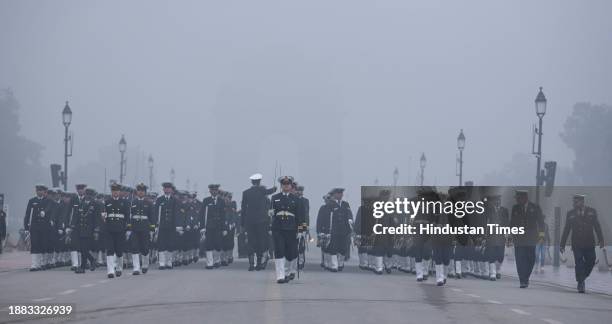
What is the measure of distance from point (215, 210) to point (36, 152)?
100328 mm

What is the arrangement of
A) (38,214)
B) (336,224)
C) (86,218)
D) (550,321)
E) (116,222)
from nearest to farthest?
(550,321)
(116,222)
(86,218)
(38,214)
(336,224)

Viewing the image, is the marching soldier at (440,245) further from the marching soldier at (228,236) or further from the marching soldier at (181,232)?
the marching soldier at (228,236)

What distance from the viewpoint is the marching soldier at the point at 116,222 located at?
2797 centimetres

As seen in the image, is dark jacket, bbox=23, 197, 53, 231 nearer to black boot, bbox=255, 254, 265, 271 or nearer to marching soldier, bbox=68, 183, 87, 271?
marching soldier, bbox=68, 183, 87, 271

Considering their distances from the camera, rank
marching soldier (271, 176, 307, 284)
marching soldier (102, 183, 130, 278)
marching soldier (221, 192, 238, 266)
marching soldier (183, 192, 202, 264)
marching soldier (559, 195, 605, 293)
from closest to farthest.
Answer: marching soldier (559, 195, 605, 293)
marching soldier (271, 176, 307, 284)
marching soldier (102, 183, 130, 278)
marching soldier (183, 192, 202, 264)
marching soldier (221, 192, 238, 266)

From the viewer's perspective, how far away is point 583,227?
26062 millimetres

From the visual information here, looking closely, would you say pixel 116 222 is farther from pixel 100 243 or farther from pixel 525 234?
pixel 525 234

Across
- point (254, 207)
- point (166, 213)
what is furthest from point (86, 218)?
point (254, 207)

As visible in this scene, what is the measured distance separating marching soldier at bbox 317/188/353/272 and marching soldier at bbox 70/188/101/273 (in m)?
6.84

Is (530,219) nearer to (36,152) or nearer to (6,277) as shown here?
(6,277)

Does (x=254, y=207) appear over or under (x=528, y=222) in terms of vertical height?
over

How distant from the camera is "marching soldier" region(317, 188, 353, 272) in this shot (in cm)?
3378

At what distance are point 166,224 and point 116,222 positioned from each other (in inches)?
189

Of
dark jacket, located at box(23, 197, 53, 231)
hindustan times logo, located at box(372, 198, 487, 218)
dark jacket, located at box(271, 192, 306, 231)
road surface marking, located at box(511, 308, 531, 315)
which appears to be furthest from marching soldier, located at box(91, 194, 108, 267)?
road surface marking, located at box(511, 308, 531, 315)
